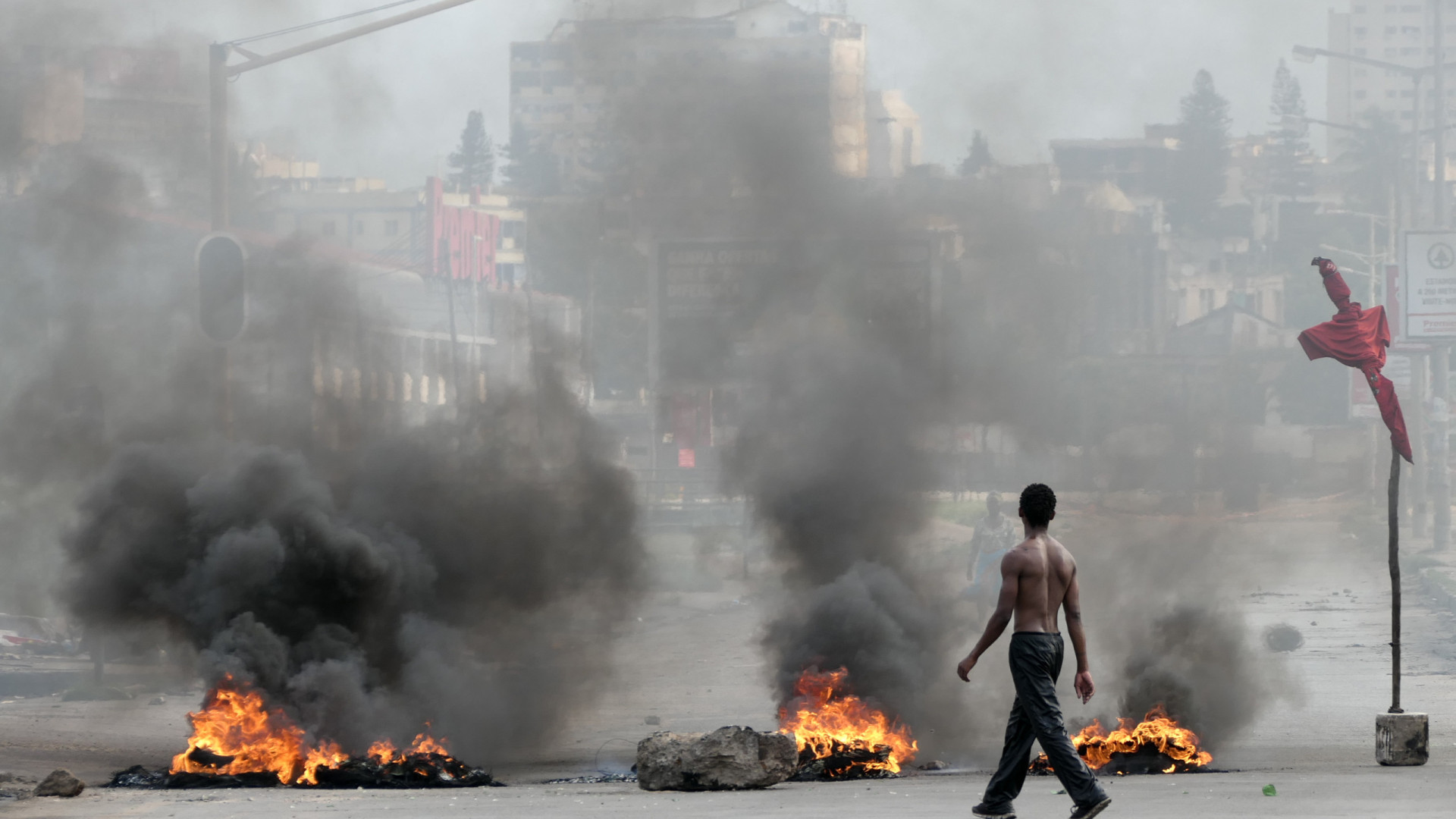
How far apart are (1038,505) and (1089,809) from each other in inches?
53.5

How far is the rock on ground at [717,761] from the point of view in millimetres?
10492

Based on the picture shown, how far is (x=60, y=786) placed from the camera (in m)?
10.8

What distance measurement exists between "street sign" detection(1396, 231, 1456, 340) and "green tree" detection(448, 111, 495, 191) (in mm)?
22085

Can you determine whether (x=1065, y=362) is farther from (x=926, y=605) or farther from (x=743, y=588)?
(x=926, y=605)

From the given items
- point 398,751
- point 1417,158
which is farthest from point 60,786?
point 1417,158

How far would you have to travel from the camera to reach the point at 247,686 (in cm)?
1234

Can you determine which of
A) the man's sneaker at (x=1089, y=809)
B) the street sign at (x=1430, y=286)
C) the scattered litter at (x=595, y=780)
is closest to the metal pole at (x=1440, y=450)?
the street sign at (x=1430, y=286)

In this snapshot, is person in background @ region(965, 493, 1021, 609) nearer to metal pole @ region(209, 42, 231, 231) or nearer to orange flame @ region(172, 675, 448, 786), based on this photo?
orange flame @ region(172, 675, 448, 786)

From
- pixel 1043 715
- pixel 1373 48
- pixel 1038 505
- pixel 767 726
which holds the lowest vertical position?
pixel 767 726

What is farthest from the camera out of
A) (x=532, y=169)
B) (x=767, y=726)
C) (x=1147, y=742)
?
(x=532, y=169)

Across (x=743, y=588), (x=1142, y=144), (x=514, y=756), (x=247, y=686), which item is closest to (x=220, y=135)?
(x=247, y=686)

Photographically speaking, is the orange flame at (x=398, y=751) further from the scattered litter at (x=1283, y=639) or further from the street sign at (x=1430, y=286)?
the street sign at (x=1430, y=286)

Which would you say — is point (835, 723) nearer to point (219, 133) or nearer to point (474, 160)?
point (219, 133)

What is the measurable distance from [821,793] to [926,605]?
14.9ft
